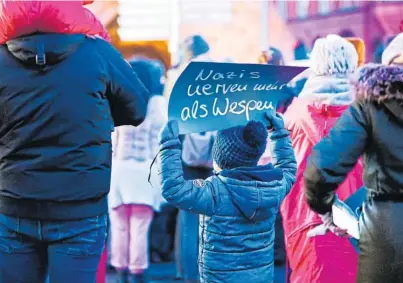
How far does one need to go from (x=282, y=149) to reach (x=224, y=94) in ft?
1.33

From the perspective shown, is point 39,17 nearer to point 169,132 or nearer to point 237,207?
point 169,132

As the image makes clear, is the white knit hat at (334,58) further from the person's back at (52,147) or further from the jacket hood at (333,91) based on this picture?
the person's back at (52,147)

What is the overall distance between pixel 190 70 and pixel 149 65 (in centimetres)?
182

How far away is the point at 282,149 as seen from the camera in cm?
271

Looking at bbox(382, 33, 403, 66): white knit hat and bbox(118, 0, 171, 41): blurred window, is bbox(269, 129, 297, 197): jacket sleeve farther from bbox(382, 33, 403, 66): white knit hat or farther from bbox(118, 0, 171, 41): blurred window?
bbox(118, 0, 171, 41): blurred window

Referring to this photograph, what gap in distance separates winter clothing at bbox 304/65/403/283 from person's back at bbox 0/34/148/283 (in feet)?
2.54

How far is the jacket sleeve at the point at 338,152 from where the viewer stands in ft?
6.66

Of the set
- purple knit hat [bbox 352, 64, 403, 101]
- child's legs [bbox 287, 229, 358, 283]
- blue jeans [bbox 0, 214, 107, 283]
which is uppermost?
purple knit hat [bbox 352, 64, 403, 101]

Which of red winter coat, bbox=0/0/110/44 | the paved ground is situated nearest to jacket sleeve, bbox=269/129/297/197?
red winter coat, bbox=0/0/110/44

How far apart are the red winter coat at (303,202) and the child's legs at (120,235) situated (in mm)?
1311

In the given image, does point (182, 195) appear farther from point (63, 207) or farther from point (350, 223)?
point (350, 223)

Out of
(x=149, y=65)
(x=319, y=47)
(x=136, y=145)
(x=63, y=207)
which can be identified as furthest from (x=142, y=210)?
(x=63, y=207)

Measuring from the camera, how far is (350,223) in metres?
2.22

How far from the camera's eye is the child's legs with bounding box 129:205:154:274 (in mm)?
4164
